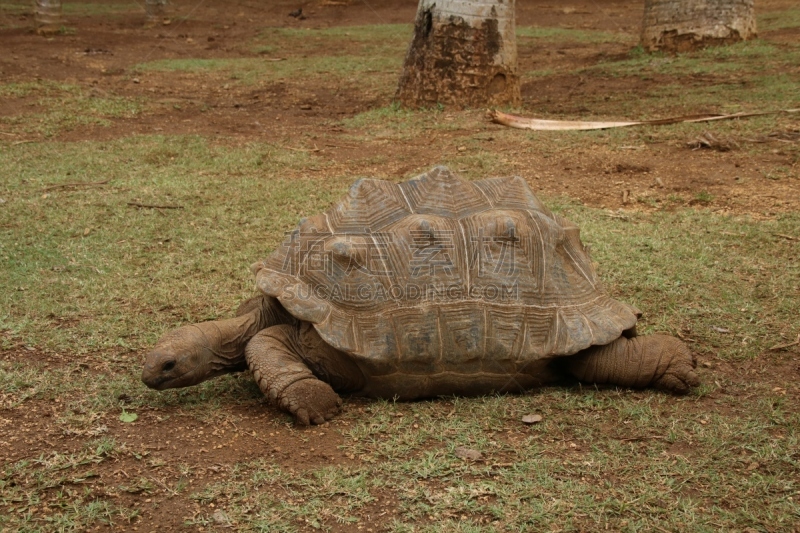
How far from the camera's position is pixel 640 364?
3137mm

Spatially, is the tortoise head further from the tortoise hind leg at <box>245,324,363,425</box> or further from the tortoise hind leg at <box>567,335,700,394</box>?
the tortoise hind leg at <box>567,335,700,394</box>

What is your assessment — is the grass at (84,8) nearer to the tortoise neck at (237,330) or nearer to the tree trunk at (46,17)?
the tree trunk at (46,17)

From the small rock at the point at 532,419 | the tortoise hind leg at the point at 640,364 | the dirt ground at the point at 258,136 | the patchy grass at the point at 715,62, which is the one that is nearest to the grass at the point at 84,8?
the dirt ground at the point at 258,136

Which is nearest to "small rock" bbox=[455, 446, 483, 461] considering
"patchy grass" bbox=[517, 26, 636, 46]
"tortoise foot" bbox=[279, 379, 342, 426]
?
"tortoise foot" bbox=[279, 379, 342, 426]

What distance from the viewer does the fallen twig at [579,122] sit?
22.6 ft

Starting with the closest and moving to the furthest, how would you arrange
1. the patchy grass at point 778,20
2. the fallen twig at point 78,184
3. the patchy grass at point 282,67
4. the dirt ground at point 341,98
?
the dirt ground at point 341,98
the fallen twig at point 78,184
the patchy grass at point 282,67
the patchy grass at point 778,20

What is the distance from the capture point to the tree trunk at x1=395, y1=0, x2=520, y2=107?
7457mm

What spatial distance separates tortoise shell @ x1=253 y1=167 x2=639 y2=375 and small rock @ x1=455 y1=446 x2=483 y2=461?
1.36ft

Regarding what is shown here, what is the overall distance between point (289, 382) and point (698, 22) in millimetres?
8564

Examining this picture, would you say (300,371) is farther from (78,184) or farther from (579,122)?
(579,122)

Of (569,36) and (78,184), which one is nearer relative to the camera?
(78,184)

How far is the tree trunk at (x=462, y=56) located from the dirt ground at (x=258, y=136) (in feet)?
1.20

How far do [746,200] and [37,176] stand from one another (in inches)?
198

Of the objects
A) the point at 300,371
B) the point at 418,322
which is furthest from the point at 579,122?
the point at 300,371
